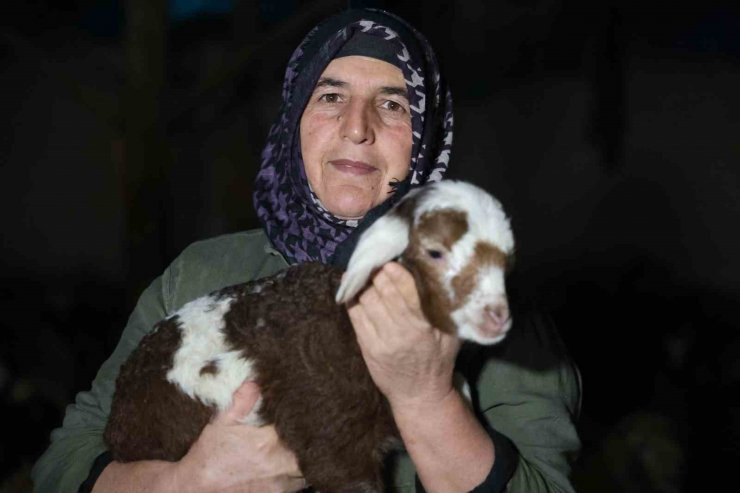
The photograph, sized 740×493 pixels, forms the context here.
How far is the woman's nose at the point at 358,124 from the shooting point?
2557 millimetres

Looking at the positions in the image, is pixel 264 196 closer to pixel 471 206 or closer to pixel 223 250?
pixel 223 250

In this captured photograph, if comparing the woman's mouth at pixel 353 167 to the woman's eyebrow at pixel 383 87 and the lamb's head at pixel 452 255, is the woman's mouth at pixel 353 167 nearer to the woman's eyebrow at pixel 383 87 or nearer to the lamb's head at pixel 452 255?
the woman's eyebrow at pixel 383 87

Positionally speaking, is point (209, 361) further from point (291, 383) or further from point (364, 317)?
point (364, 317)

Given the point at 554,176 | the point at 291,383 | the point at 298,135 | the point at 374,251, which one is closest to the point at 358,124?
the point at 298,135

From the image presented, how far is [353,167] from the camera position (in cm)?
263

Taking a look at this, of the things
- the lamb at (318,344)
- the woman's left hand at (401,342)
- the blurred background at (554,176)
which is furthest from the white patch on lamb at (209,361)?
the blurred background at (554,176)

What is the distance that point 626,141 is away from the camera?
7.63 meters

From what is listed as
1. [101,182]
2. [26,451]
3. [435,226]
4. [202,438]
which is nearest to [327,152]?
[435,226]

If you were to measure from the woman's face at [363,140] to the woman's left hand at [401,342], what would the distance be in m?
0.65

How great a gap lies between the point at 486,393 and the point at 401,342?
1.95 ft

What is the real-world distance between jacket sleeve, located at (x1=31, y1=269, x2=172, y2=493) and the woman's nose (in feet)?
2.94

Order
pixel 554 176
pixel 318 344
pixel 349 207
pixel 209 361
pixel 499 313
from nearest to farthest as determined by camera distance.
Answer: pixel 499 313, pixel 318 344, pixel 209 361, pixel 349 207, pixel 554 176

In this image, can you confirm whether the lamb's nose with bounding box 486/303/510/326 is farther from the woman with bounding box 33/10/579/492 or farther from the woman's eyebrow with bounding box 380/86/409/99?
the woman's eyebrow with bounding box 380/86/409/99

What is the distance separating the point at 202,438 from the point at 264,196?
1.12 meters
